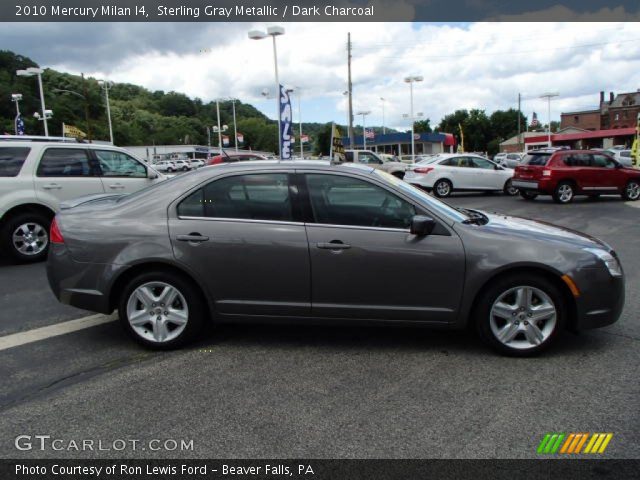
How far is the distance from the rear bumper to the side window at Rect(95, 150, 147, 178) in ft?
24.4

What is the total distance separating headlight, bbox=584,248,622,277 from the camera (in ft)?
13.3

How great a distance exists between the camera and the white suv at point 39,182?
7.68m

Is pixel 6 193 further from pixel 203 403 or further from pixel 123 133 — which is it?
pixel 123 133

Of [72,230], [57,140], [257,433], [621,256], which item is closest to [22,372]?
[72,230]

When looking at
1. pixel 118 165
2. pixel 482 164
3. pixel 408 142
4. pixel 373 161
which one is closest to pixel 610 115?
pixel 408 142

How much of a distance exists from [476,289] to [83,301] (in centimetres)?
324

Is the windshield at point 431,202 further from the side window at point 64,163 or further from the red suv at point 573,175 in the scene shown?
the red suv at point 573,175

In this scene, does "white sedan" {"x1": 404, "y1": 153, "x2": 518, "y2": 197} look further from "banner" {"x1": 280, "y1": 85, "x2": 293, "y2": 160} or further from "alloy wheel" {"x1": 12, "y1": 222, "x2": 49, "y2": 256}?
"alloy wheel" {"x1": 12, "y1": 222, "x2": 49, "y2": 256}

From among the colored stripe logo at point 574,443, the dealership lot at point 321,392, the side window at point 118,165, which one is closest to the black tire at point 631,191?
the dealership lot at point 321,392

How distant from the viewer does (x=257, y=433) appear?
2994 millimetres

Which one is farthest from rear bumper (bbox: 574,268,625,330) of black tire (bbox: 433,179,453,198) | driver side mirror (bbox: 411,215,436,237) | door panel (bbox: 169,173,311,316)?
black tire (bbox: 433,179,453,198)

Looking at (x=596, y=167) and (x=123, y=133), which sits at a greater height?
(x=123, y=133)

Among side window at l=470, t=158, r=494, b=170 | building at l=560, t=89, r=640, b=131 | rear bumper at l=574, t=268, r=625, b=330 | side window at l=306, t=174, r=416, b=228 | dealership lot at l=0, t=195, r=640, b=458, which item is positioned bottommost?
dealership lot at l=0, t=195, r=640, b=458

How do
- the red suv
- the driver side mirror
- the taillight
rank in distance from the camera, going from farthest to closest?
the red suv < the taillight < the driver side mirror
